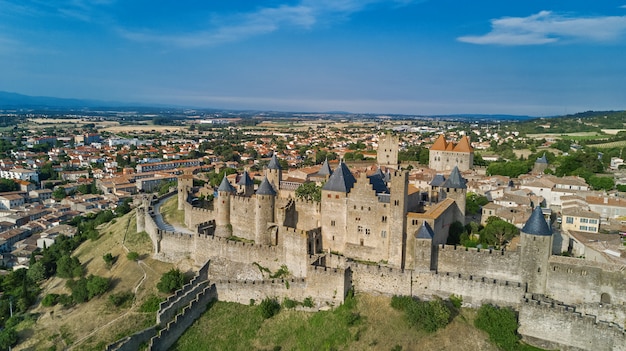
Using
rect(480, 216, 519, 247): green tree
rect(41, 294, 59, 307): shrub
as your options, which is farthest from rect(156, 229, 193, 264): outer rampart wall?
rect(480, 216, 519, 247): green tree

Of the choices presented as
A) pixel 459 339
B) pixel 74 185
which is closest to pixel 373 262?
pixel 459 339

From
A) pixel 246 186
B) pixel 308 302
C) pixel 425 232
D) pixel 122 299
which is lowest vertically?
pixel 122 299

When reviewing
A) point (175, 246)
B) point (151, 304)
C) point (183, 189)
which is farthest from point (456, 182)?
point (183, 189)

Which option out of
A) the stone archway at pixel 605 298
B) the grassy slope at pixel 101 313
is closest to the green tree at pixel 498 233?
the stone archway at pixel 605 298

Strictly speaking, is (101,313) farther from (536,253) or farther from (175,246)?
(536,253)

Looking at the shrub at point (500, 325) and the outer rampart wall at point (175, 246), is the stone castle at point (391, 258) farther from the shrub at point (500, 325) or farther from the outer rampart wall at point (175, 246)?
the shrub at point (500, 325)

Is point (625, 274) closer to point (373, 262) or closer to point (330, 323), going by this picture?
point (373, 262)

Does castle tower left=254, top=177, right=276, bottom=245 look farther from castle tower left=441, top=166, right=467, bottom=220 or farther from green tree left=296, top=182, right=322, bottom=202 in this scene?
castle tower left=441, top=166, right=467, bottom=220
